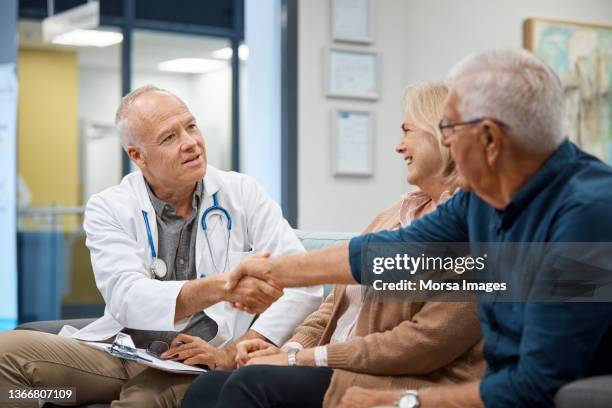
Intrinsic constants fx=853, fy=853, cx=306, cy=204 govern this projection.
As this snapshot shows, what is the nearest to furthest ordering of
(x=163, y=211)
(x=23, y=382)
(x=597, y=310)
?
(x=597, y=310)
(x=23, y=382)
(x=163, y=211)

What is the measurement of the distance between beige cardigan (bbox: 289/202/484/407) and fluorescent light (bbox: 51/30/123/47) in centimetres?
490

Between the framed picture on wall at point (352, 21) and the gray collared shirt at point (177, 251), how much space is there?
2.88m

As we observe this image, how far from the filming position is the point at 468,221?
1659 millimetres

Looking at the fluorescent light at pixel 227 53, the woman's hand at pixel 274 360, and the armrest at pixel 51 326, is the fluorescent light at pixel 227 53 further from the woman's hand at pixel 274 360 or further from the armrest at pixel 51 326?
the woman's hand at pixel 274 360

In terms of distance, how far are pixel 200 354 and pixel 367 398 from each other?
713mm

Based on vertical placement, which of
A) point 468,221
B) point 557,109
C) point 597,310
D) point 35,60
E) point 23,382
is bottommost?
point 23,382

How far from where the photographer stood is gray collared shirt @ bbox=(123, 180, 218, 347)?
2.39m

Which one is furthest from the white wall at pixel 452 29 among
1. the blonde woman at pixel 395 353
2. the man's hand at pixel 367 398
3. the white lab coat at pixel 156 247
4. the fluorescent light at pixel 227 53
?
the man's hand at pixel 367 398

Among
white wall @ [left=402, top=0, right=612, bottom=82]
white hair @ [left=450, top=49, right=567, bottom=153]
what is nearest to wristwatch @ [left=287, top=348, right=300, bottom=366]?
white hair @ [left=450, top=49, right=567, bottom=153]

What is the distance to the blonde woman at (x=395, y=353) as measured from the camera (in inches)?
70.2

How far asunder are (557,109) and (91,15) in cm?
480

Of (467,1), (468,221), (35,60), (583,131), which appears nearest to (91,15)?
(35,60)

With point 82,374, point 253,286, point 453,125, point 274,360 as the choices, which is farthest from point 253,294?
point 453,125

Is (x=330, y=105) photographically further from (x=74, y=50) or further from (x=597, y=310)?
(x=597, y=310)
